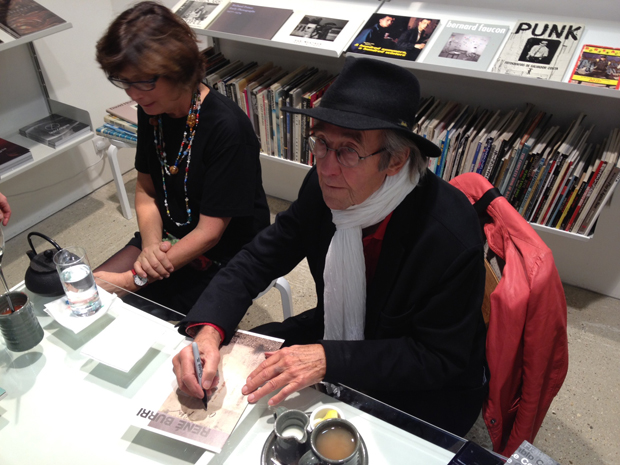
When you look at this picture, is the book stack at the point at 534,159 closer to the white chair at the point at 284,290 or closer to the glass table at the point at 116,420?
the white chair at the point at 284,290

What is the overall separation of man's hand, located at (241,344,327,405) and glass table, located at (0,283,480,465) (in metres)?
0.03

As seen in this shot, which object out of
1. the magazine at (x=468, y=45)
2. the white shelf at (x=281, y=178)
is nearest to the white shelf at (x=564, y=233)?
the magazine at (x=468, y=45)

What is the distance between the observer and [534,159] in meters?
1.90

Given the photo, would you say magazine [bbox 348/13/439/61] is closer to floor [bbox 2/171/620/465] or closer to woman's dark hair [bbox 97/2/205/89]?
woman's dark hair [bbox 97/2/205/89]

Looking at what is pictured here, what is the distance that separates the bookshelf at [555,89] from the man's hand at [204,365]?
4.68 feet

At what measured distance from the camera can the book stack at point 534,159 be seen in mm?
1851

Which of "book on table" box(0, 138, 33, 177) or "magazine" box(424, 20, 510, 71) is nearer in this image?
"magazine" box(424, 20, 510, 71)

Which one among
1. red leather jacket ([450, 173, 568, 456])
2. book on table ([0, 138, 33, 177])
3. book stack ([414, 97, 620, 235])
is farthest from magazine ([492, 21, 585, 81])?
book on table ([0, 138, 33, 177])

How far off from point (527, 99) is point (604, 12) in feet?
1.36

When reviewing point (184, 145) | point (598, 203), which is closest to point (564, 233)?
point (598, 203)

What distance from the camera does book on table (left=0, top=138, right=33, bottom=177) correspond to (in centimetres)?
224

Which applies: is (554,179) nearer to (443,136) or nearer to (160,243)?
(443,136)

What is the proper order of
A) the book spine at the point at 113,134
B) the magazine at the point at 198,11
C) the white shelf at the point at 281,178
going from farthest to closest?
the white shelf at the point at 281,178 < the book spine at the point at 113,134 < the magazine at the point at 198,11

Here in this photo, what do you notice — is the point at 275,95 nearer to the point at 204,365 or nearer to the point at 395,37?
the point at 395,37
